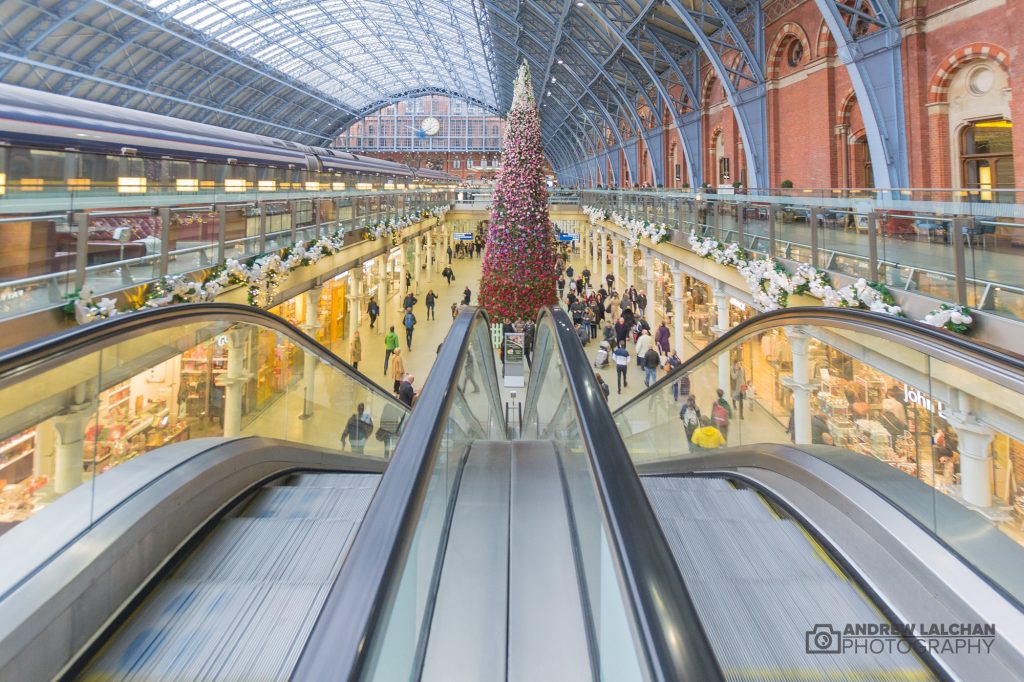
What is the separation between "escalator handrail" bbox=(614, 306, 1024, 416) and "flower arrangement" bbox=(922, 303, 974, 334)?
223 cm

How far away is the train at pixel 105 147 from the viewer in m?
7.13

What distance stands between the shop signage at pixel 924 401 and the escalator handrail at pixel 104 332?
9.88 feet

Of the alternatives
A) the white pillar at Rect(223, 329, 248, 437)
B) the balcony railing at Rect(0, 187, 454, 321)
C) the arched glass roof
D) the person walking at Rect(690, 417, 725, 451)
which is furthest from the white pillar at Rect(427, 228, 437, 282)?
the white pillar at Rect(223, 329, 248, 437)

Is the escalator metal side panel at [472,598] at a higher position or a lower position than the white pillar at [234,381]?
lower

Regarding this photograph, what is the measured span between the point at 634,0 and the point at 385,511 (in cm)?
2262

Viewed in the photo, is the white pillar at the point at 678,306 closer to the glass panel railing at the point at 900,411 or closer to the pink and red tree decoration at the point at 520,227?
the pink and red tree decoration at the point at 520,227

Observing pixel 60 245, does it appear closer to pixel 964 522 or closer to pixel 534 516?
pixel 534 516

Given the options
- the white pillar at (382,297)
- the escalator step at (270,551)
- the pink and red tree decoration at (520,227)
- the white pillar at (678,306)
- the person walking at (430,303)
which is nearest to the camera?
the escalator step at (270,551)

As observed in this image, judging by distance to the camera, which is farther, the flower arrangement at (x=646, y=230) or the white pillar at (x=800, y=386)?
the flower arrangement at (x=646, y=230)

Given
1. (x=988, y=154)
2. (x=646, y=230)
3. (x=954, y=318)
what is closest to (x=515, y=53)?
(x=646, y=230)

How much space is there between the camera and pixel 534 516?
2635mm

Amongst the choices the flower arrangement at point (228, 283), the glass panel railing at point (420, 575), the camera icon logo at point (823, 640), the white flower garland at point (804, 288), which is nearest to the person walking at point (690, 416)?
the white flower garland at point (804, 288)

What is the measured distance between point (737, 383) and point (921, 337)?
200cm

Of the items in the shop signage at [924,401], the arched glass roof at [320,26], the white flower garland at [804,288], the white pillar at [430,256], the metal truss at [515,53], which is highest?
the arched glass roof at [320,26]
